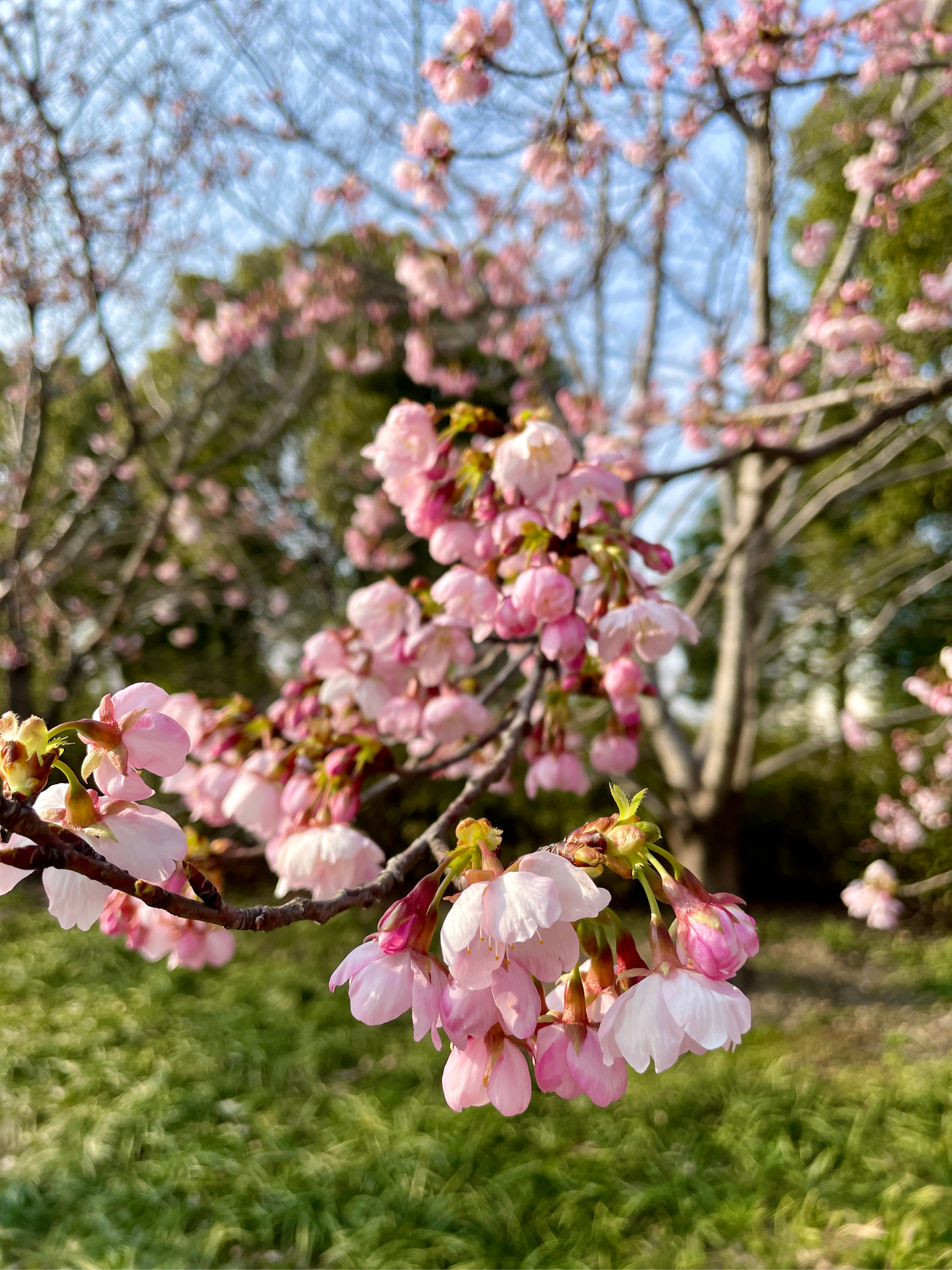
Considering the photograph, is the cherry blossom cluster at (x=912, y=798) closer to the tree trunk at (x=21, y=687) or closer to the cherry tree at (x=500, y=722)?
the cherry tree at (x=500, y=722)

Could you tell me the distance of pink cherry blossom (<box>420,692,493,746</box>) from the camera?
1117mm

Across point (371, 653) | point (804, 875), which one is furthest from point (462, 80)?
point (804, 875)

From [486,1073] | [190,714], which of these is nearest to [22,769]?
[486,1073]

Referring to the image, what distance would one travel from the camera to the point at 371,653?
1.19 metres

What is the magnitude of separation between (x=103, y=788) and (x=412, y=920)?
0.80ft

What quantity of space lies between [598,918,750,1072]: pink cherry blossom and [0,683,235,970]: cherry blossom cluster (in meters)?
0.32

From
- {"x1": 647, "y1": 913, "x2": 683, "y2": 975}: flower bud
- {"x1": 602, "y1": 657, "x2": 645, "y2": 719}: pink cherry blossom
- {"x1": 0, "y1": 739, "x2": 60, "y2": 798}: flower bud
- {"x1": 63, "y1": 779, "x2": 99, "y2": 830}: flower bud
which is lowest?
{"x1": 647, "y1": 913, "x2": 683, "y2": 975}: flower bud

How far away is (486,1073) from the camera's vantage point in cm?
52

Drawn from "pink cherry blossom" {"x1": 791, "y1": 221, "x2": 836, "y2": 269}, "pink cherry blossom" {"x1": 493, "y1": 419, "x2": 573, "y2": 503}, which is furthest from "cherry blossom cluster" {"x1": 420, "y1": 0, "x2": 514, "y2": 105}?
"pink cherry blossom" {"x1": 791, "y1": 221, "x2": 836, "y2": 269}

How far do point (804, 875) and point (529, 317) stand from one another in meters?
4.78

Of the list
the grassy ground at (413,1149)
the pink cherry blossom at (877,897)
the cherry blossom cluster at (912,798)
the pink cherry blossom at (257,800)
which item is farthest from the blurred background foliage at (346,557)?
the pink cherry blossom at (257,800)

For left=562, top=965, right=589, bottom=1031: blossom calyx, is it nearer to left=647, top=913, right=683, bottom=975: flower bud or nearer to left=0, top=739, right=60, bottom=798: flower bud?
left=647, top=913, right=683, bottom=975: flower bud

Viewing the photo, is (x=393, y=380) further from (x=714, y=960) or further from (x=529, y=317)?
(x=714, y=960)

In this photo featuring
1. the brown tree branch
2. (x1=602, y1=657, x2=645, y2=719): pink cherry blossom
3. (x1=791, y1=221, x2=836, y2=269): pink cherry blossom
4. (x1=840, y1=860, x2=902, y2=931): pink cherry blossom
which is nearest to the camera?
the brown tree branch
